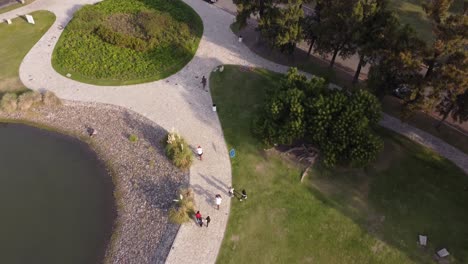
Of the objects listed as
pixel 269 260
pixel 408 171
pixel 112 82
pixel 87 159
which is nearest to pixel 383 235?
pixel 408 171

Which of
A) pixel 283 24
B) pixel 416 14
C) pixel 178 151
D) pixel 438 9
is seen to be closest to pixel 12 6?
pixel 178 151

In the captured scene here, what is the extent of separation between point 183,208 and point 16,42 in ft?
112

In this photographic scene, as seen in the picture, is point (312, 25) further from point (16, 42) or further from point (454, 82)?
point (16, 42)

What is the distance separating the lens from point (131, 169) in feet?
101

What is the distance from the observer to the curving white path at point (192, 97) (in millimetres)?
26203

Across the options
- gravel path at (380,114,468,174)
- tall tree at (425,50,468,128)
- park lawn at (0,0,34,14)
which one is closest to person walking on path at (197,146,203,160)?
gravel path at (380,114,468,174)

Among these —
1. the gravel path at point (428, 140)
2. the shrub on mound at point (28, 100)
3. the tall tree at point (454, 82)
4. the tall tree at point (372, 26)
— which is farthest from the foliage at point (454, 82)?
the shrub on mound at point (28, 100)

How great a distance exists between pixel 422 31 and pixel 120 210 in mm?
42917

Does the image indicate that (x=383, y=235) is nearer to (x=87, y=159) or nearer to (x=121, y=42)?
(x=87, y=159)

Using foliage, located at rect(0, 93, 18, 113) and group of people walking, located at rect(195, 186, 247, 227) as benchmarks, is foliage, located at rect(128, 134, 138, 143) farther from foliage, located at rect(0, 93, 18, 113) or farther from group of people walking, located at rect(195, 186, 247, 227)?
foliage, located at rect(0, 93, 18, 113)

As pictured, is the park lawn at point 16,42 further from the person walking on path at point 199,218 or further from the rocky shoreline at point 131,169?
the person walking on path at point 199,218

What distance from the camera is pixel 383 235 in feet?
86.3

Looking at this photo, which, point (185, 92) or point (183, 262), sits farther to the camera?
point (185, 92)

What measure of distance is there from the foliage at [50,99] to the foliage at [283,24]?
910 inches
